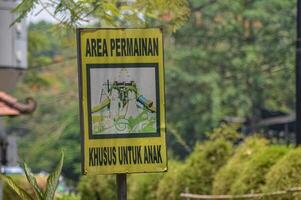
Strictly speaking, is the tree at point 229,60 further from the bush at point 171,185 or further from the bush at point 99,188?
the bush at point 171,185

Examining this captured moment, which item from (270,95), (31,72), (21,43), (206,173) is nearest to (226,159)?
(206,173)

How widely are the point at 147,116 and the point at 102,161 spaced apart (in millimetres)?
535

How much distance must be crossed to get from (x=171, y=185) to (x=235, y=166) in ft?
7.08

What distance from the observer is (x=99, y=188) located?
20.1 meters

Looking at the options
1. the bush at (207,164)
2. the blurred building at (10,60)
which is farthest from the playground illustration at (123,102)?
the bush at (207,164)

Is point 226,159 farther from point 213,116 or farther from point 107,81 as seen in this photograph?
point 213,116

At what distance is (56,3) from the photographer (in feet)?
31.0

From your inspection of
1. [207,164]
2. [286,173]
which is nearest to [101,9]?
[286,173]

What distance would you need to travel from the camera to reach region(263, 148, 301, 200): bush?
39.9 ft

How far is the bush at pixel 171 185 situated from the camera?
16.2 m

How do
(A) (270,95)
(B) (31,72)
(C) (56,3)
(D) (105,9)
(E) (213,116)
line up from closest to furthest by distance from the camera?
1. (C) (56,3)
2. (D) (105,9)
3. (B) (31,72)
4. (E) (213,116)
5. (A) (270,95)

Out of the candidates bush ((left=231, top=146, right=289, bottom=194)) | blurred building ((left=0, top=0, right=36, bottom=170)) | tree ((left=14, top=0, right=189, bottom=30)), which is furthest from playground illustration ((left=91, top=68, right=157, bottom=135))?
blurred building ((left=0, top=0, right=36, bottom=170))

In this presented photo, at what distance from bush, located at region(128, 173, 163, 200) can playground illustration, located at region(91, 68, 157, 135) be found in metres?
10.0

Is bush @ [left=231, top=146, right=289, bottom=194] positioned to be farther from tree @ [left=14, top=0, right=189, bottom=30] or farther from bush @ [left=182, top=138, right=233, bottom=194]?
tree @ [left=14, top=0, right=189, bottom=30]
